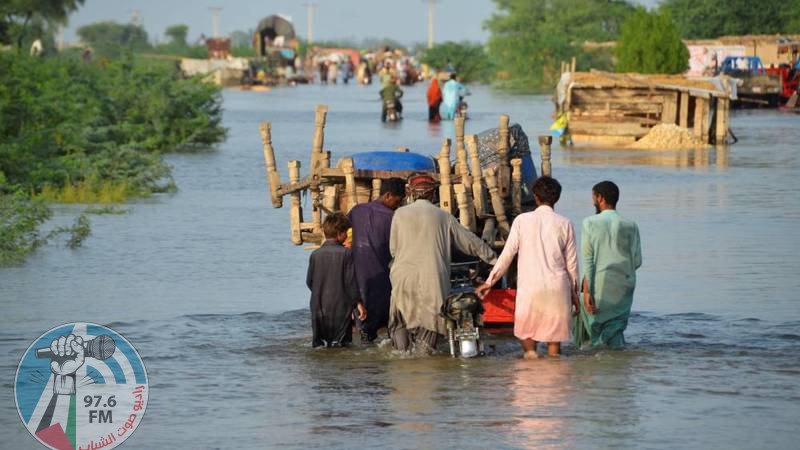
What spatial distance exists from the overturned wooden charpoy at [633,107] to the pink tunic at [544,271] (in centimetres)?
2163

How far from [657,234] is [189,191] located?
8.26 meters

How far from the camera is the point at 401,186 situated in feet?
38.3

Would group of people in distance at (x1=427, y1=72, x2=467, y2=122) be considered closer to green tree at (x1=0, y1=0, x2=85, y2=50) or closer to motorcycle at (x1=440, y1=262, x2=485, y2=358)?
green tree at (x1=0, y1=0, x2=85, y2=50)

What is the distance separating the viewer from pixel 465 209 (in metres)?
11.5

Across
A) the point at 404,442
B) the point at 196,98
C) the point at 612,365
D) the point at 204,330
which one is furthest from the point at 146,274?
the point at 196,98

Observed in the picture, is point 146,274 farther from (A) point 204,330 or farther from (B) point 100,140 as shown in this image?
(B) point 100,140

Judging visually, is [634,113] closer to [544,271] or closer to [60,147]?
[60,147]

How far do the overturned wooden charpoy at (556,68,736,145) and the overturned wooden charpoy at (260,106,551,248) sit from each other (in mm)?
19727

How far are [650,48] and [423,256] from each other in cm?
3273

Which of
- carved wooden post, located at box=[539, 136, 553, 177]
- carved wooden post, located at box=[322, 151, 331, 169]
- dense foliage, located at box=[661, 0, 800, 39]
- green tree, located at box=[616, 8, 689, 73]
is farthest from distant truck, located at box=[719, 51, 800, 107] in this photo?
carved wooden post, located at box=[322, 151, 331, 169]

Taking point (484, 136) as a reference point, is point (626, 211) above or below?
below

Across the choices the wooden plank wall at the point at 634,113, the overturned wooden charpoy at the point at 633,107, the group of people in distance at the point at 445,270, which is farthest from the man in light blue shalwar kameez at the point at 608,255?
the wooden plank wall at the point at 634,113

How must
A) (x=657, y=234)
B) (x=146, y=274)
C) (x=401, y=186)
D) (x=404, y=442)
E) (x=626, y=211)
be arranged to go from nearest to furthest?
1. (x=404, y=442)
2. (x=401, y=186)
3. (x=146, y=274)
4. (x=657, y=234)
5. (x=626, y=211)

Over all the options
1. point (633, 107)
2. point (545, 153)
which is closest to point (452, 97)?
point (633, 107)
